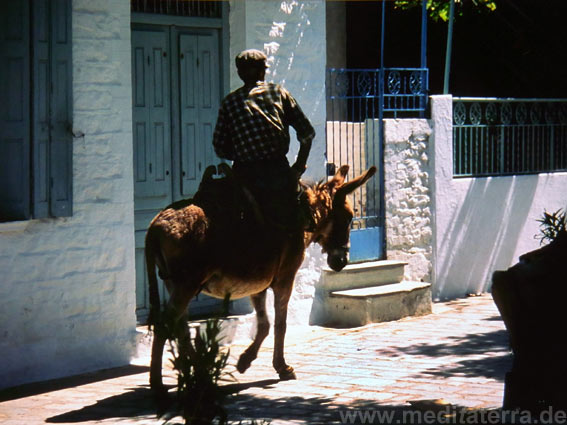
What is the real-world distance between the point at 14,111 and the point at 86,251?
1.35m

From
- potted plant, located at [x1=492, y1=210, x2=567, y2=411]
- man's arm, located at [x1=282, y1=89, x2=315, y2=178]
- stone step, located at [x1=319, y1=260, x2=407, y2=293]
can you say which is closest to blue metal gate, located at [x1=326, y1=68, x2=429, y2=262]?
stone step, located at [x1=319, y1=260, x2=407, y2=293]

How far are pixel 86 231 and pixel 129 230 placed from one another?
1.51 ft

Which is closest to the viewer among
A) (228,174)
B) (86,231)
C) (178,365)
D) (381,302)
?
(178,365)

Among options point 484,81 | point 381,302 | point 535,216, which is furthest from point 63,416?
point 484,81

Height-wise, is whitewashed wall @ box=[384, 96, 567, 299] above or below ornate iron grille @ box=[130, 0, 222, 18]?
below

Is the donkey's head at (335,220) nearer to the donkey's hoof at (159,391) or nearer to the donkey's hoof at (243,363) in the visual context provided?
the donkey's hoof at (243,363)

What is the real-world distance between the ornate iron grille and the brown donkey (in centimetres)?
245

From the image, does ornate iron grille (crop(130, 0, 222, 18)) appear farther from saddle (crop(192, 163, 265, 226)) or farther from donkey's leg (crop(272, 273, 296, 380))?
donkey's leg (crop(272, 273, 296, 380))

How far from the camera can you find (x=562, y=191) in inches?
600

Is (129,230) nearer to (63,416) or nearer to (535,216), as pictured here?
(63,416)

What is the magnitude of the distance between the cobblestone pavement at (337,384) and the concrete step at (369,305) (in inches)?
7.3

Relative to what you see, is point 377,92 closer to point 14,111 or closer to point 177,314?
point 14,111

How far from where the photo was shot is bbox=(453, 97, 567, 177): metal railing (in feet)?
45.5

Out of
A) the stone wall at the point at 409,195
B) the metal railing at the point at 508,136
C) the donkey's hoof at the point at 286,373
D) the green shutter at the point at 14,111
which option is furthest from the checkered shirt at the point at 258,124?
the metal railing at the point at 508,136
